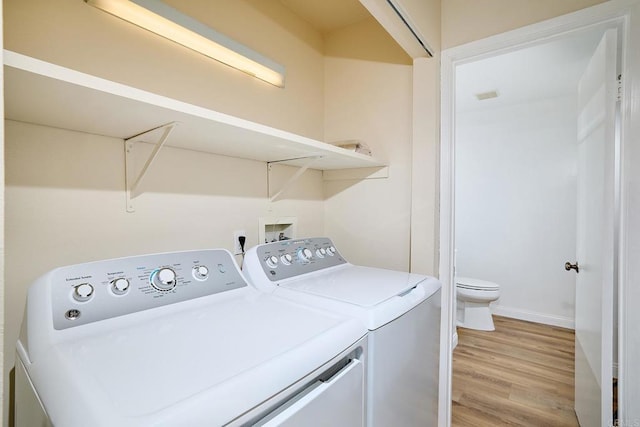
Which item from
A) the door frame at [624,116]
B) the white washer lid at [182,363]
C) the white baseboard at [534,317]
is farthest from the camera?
the white baseboard at [534,317]

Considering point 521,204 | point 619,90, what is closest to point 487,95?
point 521,204

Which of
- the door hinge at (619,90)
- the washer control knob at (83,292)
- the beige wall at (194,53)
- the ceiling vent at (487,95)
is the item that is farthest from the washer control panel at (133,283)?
the ceiling vent at (487,95)

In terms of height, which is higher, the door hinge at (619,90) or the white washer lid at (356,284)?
the door hinge at (619,90)

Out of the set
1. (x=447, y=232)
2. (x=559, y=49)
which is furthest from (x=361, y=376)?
(x=559, y=49)

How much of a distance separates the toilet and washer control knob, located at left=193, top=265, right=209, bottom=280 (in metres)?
2.93

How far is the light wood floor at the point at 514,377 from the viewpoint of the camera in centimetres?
190

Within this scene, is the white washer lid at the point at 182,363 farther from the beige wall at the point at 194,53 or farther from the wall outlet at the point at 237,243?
the beige wall at the point at 194,53

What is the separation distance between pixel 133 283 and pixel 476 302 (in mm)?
3284

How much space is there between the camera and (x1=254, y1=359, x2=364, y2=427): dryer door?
61cm

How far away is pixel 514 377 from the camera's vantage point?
232 cm

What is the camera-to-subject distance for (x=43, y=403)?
1.76 ft

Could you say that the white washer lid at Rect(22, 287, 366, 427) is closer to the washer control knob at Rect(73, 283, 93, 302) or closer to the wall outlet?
the washer control knob at Rect(73, 283, 93, 302)

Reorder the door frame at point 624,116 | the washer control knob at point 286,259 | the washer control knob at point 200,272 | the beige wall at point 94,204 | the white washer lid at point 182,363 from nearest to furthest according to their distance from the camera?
the white washer lid at point 182,363 < the beige wall at point 94,204 < the washer control knob at point 200,272 < the door frame at point 624,116 < the washer control knob at point 286,259

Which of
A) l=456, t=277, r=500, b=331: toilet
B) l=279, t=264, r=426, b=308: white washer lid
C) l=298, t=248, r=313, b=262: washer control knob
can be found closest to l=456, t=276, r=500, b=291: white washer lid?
l=456, t=277, r=500, b=331: toilet
